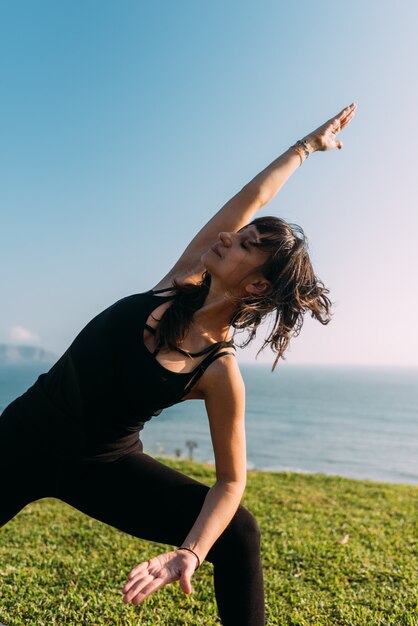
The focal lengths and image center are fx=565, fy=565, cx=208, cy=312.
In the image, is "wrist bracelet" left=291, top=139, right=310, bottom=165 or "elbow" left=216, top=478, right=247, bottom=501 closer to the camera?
"elbow" left=216, top=478, right=247, bottom=501

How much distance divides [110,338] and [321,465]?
5689cm

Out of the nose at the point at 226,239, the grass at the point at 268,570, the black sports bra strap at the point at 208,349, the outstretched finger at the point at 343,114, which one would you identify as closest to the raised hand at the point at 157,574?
the black sports bra strap at the point at 208,349

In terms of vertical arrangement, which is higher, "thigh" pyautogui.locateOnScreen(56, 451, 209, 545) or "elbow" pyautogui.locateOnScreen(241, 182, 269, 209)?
"elbow" pyautogui.locateOnScreen(241, 182, 269, 209)

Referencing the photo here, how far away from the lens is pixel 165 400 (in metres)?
2.49

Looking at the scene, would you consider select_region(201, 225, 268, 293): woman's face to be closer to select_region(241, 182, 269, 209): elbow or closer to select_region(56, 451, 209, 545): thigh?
select_region(241, 182, 269, 209): elbow

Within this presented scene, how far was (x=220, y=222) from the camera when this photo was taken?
307 cm

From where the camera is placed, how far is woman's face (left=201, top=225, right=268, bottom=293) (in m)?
2.58

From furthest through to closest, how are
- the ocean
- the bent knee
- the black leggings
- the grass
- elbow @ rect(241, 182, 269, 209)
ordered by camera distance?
the ocean, the grass, elbow @ rect(241, 182, 269, 209), the black leggings, the bent knee

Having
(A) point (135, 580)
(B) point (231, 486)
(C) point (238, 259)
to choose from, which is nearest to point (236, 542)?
(B) point (231, 486)

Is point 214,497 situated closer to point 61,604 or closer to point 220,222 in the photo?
point 220,222

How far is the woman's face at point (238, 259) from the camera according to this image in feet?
8.46

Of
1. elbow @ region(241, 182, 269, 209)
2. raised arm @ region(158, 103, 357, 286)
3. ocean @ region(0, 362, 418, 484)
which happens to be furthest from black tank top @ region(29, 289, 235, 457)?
ocean @ region(0, 362, 418, 484)

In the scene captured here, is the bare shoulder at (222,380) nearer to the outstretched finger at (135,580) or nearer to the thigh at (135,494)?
the thigh at (135,494)

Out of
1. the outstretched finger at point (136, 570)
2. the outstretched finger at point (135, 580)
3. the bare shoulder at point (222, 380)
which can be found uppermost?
the bare shoulder at point (222, 380)
